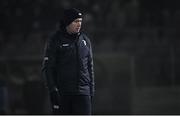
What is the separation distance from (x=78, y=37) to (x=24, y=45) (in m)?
10.6

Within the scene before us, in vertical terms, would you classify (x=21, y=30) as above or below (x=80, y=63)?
above

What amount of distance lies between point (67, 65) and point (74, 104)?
1.42ft

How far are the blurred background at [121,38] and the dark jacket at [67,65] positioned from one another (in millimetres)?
7293

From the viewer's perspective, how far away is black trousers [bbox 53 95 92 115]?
6.39 m

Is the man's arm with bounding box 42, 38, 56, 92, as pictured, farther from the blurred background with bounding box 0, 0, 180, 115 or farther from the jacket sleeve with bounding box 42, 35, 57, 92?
the blurred background with bounding box 0, 0, 180, 115

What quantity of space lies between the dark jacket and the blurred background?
23.9ft

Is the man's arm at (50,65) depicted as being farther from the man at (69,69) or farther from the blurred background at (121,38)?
the blurred background at (121,38)

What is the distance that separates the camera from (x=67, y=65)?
20.9 ft

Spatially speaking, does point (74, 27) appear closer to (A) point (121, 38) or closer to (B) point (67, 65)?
(B) point (67, 65)

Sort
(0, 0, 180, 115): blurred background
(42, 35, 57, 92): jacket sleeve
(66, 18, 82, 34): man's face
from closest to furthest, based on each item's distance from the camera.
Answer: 1. (42, 35, 57, 92): jacket sleeve
2. (66, 18, 82, 34): man's face
3. (0, 0, 180, 115): blurred background

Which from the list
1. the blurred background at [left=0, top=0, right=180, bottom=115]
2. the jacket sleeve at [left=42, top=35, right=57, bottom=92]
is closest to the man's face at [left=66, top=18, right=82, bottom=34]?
the jacket sleeve at [left=42, top=35, right=57, bottom=92]

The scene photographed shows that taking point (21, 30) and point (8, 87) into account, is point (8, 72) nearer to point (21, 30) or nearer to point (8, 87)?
point (8, 87)

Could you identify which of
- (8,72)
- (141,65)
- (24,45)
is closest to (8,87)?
(8,72)

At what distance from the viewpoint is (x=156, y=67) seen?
17.2m
